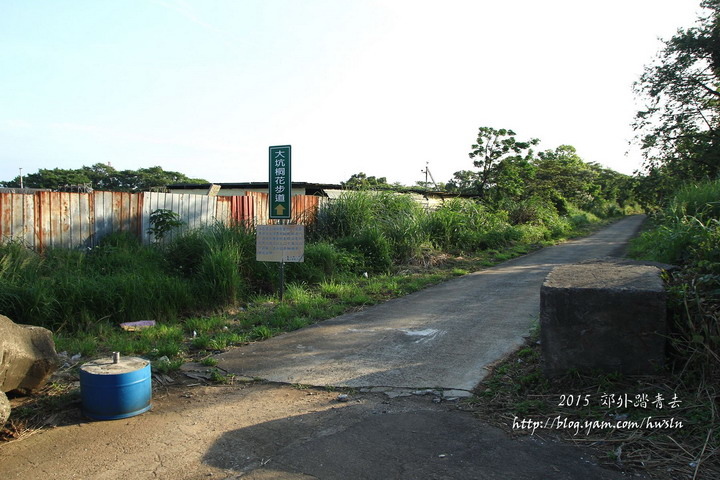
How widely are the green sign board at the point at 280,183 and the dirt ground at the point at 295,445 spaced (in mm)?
4627

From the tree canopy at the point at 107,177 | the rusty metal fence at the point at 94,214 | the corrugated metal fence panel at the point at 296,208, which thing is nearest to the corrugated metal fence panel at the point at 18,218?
the rusty metal fence at the point at 94,214

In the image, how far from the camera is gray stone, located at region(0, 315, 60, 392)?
378cm

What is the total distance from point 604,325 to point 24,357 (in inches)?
183

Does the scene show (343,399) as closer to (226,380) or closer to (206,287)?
(226,380)

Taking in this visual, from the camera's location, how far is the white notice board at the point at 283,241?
8133 millimetres

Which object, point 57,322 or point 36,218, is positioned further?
point 36,218

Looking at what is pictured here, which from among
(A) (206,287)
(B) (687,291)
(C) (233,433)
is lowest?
(C) (233,433)

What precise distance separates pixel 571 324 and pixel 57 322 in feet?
20.3

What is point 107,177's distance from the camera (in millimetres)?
49750

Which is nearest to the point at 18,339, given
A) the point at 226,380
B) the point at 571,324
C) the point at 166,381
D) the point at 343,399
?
the point at 166,381

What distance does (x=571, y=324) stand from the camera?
3.83 m

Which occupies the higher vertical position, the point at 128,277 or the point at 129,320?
the point at 128,277

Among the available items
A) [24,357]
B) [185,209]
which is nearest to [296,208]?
[185,209]

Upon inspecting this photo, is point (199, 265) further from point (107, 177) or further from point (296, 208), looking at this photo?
point (107, 177)
